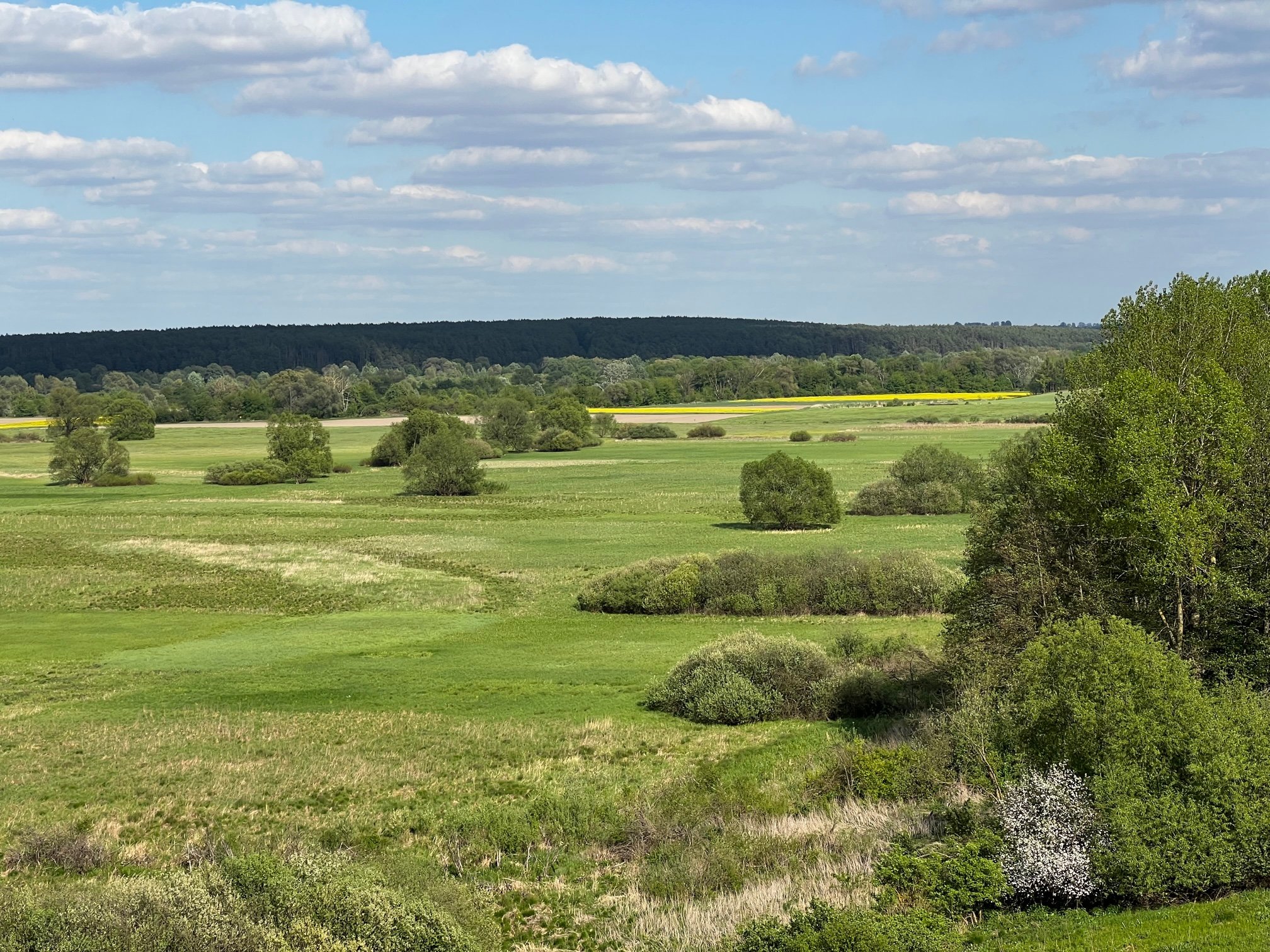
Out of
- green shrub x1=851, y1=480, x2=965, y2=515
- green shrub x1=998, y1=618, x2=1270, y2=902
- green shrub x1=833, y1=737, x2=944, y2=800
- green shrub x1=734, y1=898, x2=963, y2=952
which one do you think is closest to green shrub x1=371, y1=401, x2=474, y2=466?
green shrub x1=851, y1=480, x2=965, y2=515

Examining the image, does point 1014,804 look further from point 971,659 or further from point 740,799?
point 971,659

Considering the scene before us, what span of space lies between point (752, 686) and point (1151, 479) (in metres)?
12.1

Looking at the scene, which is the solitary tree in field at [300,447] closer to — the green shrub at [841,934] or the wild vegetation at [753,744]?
the wild vegetation at [753,744]

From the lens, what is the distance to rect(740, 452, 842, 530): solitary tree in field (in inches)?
2729

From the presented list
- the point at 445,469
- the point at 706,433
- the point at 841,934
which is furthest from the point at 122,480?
the point at 841,934

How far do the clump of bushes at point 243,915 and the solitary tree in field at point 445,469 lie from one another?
78.2m

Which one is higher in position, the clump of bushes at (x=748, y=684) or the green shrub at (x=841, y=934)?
the green shrub at (x=841, y=934)

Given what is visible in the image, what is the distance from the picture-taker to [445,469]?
9475 cm

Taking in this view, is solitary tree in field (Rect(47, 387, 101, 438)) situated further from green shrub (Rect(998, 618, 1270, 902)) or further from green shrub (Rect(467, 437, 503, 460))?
green shrub (Rect(998, 618, 1270, 902))

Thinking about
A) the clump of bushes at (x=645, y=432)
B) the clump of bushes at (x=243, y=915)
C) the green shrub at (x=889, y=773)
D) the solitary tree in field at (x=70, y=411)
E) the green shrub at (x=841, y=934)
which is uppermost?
the solitary tree in field at (x=70, y=411)

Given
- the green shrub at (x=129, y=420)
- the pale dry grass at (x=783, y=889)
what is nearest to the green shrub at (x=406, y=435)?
the green shrub at (x=129, y=420)

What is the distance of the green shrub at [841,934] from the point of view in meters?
15.6

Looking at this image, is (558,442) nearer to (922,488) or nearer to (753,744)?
(922,488)

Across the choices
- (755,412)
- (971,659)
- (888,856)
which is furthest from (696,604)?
(755,412)
